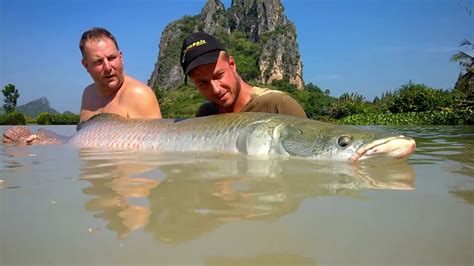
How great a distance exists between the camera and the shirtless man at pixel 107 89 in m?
3.96

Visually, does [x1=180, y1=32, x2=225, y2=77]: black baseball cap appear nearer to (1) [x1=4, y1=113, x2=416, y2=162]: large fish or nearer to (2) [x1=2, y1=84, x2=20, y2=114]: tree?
(1) [x1=4, y1=113, x2=416, y2=162]: large fish

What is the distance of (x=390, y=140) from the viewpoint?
2.40 meters

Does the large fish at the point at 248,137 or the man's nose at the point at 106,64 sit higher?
the man's nose at the point at 106,64

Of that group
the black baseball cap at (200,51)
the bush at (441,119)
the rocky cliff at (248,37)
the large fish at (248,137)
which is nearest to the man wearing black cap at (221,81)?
the black baseball cap at (200,51)

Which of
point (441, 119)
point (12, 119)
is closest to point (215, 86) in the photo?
point (441, 119)

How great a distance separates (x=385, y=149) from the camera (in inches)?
93.5

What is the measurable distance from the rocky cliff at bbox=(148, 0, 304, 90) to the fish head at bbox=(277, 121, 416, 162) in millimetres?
107467

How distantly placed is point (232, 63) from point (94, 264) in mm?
2718

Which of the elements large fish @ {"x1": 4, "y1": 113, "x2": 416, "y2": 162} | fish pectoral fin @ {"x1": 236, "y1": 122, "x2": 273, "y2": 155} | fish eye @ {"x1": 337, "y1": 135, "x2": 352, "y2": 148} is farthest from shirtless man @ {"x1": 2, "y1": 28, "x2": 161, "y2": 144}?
fish eye @ {"x1": 337, "y1": 135, "x2": 352, "y2": 148}

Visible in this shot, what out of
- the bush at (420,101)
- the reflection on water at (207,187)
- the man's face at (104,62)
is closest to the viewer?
the reflection on water at (207,187)

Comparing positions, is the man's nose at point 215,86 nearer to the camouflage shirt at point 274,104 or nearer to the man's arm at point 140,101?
the camouflage shirt at point 274,104

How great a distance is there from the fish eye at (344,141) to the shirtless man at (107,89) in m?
2.21

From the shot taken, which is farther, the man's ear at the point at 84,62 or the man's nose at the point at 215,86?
the man's ear at the point at 84,62

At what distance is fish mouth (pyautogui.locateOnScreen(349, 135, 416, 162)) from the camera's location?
7.81 ft
